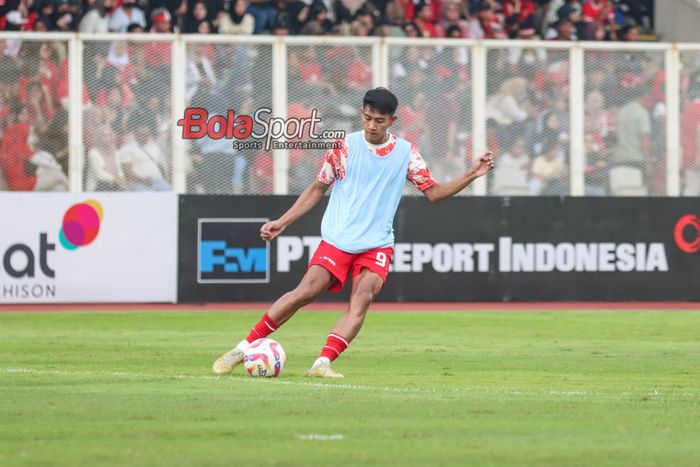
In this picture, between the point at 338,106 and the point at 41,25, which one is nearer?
the point at 338,106

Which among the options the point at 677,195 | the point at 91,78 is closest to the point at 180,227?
the point at 91,78

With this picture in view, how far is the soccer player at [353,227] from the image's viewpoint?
38.1 ft

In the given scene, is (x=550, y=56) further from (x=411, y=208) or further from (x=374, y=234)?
(x=374, y=234)

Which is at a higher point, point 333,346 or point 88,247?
point 88,247

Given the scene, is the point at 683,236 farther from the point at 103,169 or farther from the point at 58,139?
the point at 58,139

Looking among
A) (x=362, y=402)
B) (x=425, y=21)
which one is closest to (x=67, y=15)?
(x=425, y=21)

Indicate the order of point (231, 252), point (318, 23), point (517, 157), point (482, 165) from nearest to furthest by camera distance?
point (482, 165)
point (231, 252)
point (517, 157)
point (318, 23)

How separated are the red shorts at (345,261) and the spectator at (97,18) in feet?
46.0

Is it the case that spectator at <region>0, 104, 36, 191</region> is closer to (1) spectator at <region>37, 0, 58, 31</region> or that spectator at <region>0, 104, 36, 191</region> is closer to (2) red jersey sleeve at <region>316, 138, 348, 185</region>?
(1) spectator at <region>37, 0, 58, 31</region>

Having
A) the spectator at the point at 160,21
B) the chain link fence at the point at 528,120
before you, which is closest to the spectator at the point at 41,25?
the spectator at the point at 160,21

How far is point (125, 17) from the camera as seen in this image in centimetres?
2502

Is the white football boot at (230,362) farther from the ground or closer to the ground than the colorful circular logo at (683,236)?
closer to the ground

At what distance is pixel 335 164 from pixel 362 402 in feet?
8.65

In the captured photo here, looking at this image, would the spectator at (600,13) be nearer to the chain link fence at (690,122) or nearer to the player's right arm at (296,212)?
the chain link fence at (690,122)
